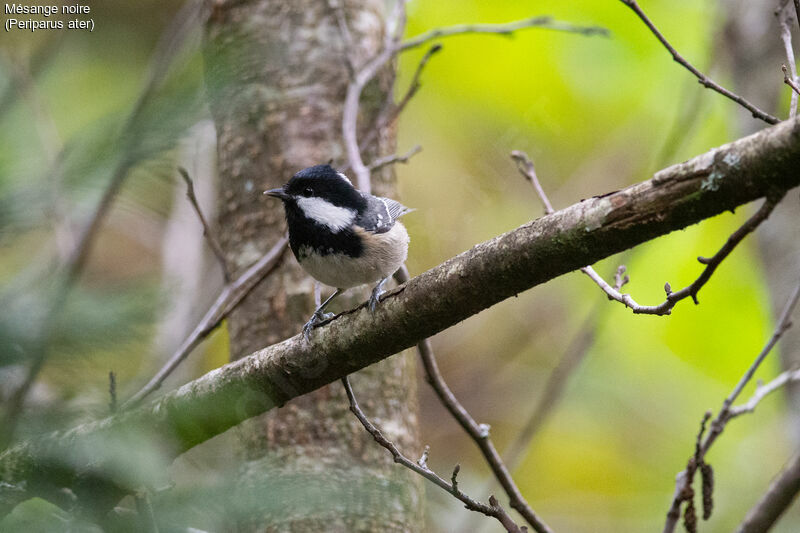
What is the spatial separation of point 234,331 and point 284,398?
1.25 metres

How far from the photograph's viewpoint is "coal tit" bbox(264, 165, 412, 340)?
3.33m

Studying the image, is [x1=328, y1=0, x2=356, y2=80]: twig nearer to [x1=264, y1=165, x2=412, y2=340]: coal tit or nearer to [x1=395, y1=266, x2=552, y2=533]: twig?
[x1=264, y1=165, x2=412, y2=340]: coal tit

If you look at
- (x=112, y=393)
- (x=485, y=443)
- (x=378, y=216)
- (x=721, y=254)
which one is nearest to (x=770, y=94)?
(x=378, y=216)

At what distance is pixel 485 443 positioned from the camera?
276cm

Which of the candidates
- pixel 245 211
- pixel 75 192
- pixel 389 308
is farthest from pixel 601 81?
pixel 75 192

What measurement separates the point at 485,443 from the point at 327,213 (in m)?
1.30

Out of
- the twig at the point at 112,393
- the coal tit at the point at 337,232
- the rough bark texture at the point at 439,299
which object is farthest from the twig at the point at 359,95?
the twig at the point at 112,393

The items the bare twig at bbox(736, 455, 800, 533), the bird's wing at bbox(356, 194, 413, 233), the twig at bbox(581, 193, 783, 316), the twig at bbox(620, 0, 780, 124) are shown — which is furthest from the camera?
the bird's wing at bbox(356, 194, 413, 233)

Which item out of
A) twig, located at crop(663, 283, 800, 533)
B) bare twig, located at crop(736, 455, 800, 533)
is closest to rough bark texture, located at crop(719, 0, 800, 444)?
twig, located at crop(663, 283, 800, 533)

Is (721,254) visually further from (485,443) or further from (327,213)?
(327,213)

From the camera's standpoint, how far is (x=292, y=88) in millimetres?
4043

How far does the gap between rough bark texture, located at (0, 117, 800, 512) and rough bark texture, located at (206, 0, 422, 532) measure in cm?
80

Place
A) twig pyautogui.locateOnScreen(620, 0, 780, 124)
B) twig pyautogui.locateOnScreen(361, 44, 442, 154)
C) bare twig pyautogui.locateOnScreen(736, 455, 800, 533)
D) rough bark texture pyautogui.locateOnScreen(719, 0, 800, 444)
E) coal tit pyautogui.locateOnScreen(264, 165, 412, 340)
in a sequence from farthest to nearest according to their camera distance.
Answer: rough bark texture pyautogui.locateOnScreen(719, 0, 800, 444) → twig pyautogui.locateOnScreen(361, 44, 442, 154) → coal tit pyautogui.locateOnScreen(264, 165, 412, 340) → bare twig pyautogui.locateOnScreen(736, 455, 800, 533) → twig pyautogui.locateOnScreen(620, 0, 780, 124)

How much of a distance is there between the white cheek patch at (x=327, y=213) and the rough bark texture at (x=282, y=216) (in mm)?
453
